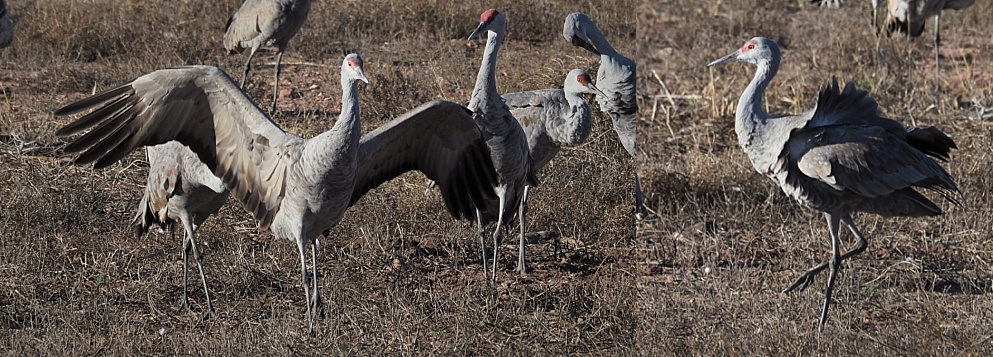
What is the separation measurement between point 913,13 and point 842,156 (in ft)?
15.6

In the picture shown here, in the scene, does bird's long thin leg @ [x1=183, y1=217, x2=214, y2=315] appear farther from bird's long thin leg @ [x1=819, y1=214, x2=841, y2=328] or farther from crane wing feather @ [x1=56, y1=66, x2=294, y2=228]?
bird's long thin leg @ [x1=819, y1=214, x2=841, y2=328]

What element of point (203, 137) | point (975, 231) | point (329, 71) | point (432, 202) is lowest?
point (329, 71)

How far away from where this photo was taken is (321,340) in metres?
4.68

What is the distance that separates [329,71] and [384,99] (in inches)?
52.2

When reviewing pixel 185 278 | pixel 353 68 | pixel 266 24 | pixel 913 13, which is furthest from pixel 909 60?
pixel 185 278

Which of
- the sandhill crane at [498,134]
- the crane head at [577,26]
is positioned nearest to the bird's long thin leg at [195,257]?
the sandhill crane at [498,134]

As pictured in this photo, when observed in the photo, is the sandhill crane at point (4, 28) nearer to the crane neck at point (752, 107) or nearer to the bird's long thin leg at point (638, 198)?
the bird's long thin leg at point (638, 198)

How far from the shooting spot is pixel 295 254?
5.85 meters

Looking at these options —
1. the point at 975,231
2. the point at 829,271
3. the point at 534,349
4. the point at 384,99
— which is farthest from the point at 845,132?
the point at 384,99

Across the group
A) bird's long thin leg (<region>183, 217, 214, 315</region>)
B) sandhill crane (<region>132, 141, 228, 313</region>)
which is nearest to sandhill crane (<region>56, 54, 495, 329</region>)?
sandhill crane (<region>132, 141, 228, 313</region>)

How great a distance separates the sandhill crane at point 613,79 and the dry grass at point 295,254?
162 mm

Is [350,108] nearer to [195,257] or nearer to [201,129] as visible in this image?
[201,129]

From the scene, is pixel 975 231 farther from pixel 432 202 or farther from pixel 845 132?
pixel 432 202

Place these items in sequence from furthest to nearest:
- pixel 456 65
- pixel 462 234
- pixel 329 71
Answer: pixel 329 71, pixel 456 65, pixel 462 234
